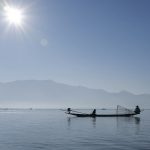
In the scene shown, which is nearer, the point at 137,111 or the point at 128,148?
the point at 128,148

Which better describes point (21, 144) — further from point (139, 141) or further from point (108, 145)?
point (139, 141)

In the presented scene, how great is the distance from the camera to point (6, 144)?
39.1 metres

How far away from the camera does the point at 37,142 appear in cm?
4109

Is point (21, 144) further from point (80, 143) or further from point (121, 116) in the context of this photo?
A: point (121, 116)

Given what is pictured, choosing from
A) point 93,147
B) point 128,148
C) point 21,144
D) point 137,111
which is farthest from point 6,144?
point 137,111

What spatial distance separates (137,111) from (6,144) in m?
73.5

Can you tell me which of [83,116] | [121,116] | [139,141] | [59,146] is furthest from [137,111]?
[59,146]

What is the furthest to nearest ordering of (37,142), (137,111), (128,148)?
(137,111), (37,142), (128,148)

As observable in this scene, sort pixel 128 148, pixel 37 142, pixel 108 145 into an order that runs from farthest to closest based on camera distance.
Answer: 1. pixel 37 142
2. pixel 108 145
3. pixel 128 148

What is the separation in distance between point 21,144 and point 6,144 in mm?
1774

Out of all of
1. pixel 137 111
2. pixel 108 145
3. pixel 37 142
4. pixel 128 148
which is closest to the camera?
pixel 128 148

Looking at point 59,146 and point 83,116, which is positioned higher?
point 83,116

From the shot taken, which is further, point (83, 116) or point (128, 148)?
point (83, 116)

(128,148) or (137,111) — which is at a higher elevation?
(137,111)
